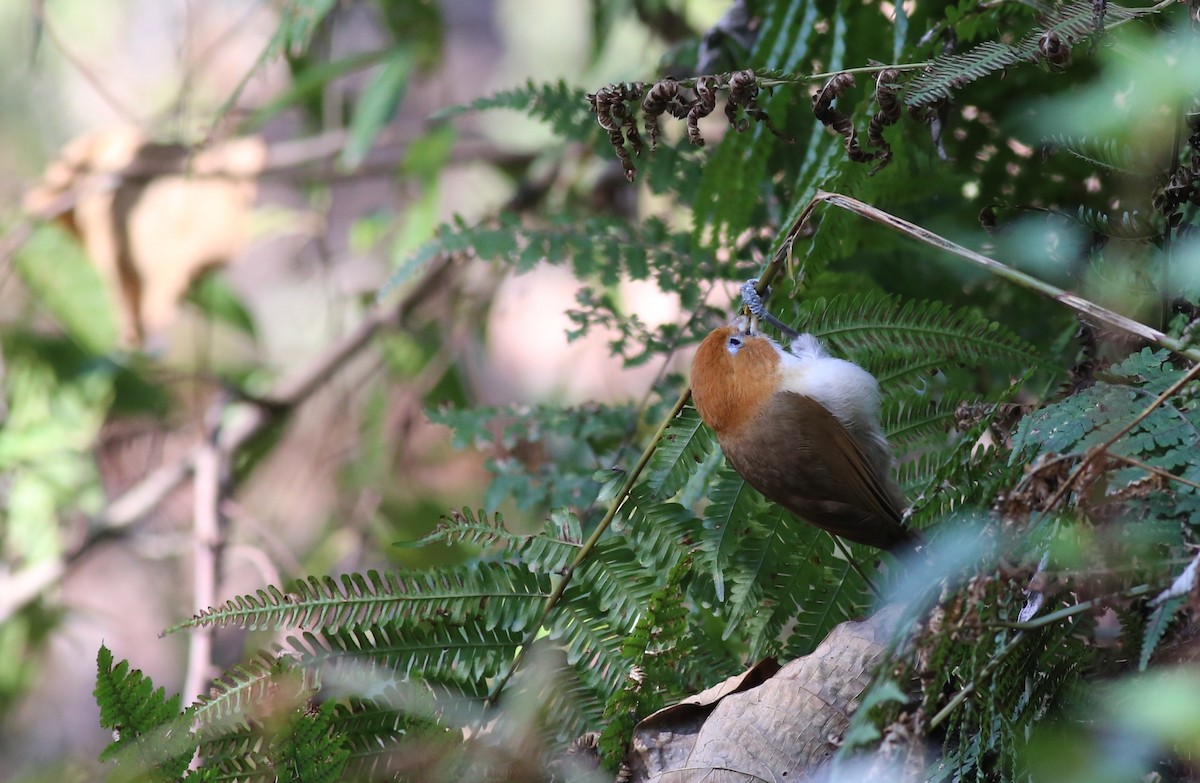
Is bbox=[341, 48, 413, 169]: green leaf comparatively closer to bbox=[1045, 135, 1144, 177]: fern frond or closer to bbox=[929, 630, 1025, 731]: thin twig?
bbox=[1045, 135, 1144, 177]: fern frond

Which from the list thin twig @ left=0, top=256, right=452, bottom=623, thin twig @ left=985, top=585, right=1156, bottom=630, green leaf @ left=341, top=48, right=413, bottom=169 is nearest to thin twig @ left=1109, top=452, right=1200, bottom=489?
thin twig @ left=985, top=585, right=1156, bottom=630

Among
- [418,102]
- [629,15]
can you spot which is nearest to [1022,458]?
[629,15]

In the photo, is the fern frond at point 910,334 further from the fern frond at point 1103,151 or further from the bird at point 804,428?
the fern frond at point 1103,151

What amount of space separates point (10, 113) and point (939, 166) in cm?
454

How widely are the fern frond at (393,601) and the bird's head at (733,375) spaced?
16.8 inches

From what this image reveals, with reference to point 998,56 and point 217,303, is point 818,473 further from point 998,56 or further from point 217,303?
point 217,303

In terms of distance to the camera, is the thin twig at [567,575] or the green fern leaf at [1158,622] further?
the thin twig at [567,575]

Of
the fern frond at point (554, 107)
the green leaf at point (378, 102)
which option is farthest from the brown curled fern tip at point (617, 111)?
the green leaf at point (378, 102)

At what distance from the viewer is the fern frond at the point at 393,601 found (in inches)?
60.5

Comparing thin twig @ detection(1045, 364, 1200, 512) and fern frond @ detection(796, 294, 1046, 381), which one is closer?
thin twig @ detection(1045, 364, 1200, 512)

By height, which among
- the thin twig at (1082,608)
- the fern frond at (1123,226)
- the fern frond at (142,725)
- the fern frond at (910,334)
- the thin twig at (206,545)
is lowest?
the thin twig at (206,545)

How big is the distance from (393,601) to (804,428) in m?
0.80

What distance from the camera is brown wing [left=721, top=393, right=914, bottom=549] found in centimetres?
170

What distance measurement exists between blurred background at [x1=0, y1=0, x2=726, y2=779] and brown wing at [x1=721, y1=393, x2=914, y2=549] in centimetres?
123
